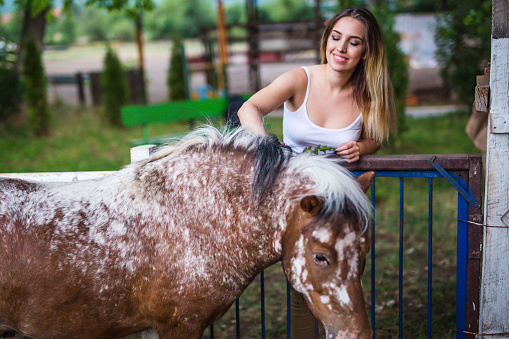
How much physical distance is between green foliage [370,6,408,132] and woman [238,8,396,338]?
4.98m

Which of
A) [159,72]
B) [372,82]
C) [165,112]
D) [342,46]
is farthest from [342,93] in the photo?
[159,72]

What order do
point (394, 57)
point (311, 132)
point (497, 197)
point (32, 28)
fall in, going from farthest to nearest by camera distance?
point (32, 28) < point (394, 57) < point (311, 132) < point (497, 197)

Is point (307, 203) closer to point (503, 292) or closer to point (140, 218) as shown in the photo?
point (140, 218)

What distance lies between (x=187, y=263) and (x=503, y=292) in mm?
1594

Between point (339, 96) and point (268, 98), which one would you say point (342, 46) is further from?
point (268, 98)

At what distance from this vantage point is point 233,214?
76.0 inches

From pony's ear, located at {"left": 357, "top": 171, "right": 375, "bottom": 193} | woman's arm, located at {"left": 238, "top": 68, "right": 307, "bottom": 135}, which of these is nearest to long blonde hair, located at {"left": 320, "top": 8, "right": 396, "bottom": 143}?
woman's arm, located at {"left": 238, "top": 68, "right": 307, "bottom": 135}

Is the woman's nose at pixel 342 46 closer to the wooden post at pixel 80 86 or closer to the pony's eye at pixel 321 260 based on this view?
the pony's eye at pixel 321 260

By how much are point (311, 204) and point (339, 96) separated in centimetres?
107

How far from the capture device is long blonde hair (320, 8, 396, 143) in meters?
2.46

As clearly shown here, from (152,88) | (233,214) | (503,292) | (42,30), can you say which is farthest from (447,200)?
(152,88)

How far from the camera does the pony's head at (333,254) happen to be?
1690 mm

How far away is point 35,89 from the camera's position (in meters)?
10.5

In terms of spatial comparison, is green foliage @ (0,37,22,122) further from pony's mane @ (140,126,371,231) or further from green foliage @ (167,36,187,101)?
pony's mane @ (140,126,371,231)
